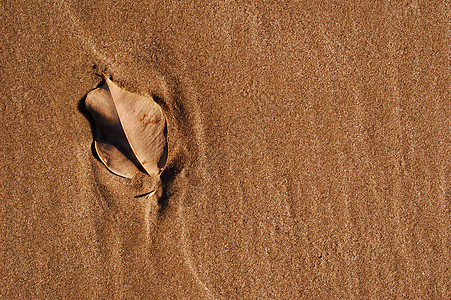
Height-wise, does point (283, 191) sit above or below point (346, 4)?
below

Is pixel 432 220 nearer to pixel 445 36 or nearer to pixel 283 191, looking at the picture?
pixel 283 191

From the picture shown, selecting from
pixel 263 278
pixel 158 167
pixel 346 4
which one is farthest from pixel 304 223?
pixel 346 4

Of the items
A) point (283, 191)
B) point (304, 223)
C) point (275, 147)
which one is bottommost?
point (304, 223)

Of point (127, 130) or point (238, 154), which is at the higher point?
point (127, 130)
